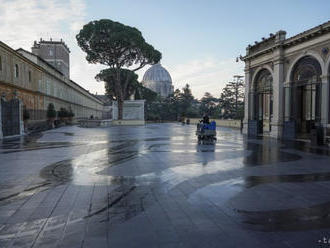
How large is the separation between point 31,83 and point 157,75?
90.0 metres

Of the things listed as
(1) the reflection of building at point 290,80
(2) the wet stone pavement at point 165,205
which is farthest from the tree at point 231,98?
(2) the wet stone pavement at point 165,205

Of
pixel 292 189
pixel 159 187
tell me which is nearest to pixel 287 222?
pixel 292 189

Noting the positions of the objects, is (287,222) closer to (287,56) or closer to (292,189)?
(292,189)

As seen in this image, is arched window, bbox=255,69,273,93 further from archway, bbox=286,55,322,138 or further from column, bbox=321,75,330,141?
column, bbox=321,75,330,141

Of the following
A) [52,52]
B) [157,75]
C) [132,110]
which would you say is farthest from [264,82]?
[157,75]

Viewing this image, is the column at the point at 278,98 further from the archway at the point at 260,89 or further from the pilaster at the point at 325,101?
the pilaster at the point at 325,101

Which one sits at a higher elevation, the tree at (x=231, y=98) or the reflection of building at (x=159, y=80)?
the reflection of building at (x=159, y=80)

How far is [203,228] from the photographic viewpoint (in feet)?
12.1

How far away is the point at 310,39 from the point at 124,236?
1735cm

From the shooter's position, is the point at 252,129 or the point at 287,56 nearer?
the point at 287,56

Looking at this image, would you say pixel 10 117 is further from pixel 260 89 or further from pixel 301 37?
pixel 301 37

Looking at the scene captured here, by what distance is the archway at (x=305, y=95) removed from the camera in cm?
1684

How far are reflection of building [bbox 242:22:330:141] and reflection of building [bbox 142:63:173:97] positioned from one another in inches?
3613

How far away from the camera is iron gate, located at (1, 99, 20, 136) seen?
19625mm
